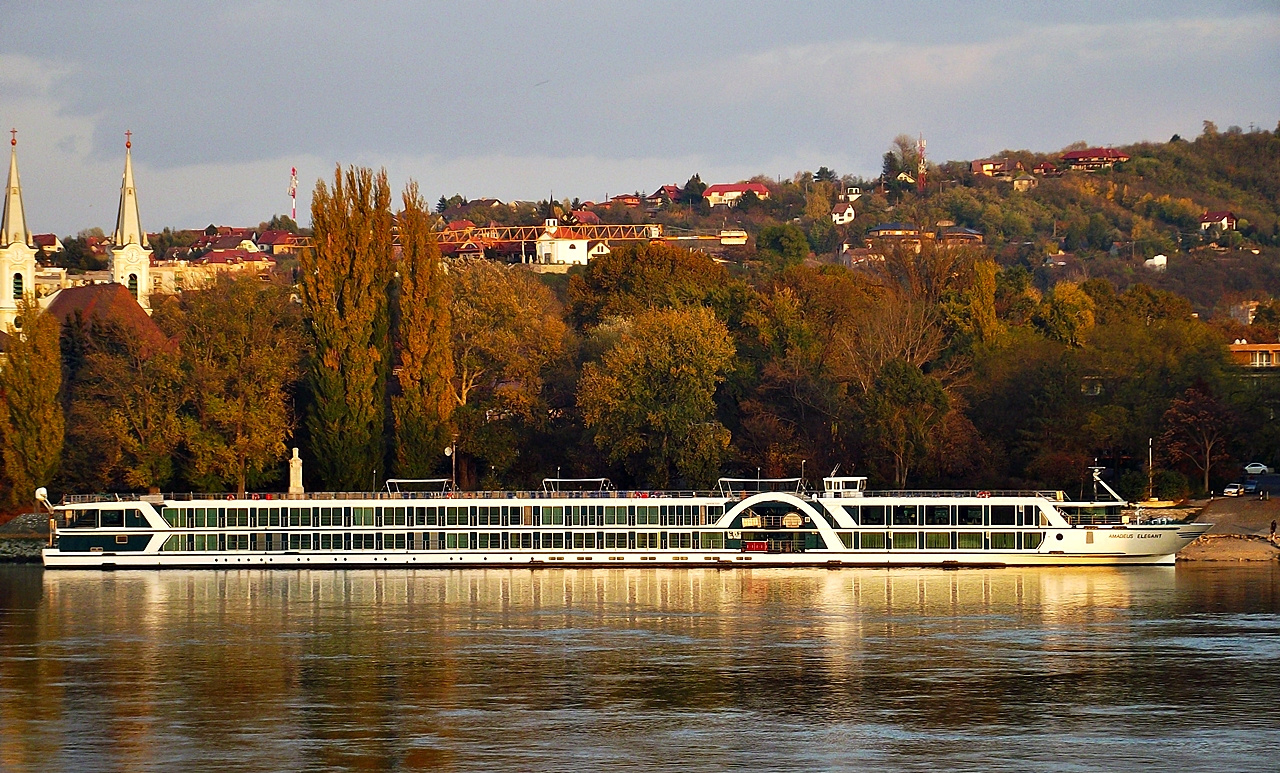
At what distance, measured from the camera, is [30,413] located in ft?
242

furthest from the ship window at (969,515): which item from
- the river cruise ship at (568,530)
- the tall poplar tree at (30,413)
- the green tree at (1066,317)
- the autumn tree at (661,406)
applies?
the tall poplar tree at (30,413)

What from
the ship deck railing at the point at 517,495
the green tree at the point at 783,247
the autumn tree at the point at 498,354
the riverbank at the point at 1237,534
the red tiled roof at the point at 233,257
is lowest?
the riverbank at the point at 1237,534

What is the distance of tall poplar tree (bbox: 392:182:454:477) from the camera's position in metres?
73.4

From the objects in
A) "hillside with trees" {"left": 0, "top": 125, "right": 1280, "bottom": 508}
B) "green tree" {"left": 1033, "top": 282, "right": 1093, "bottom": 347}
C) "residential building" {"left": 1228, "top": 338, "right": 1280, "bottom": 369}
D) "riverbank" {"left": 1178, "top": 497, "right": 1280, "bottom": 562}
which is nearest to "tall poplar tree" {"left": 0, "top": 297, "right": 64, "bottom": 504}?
"hillside with trees" {"left": 0, "top": 125, "right": 1280, "bottom": 508}

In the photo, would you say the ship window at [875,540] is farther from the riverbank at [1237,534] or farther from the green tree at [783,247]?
→ the green tree at [783,247]

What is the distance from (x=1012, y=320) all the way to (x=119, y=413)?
4588 centimetres

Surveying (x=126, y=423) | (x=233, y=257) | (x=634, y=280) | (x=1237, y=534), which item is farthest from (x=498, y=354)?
(x=233, y=257)

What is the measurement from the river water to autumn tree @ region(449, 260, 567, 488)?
57.1 ft

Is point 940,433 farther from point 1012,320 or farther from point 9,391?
point 9,391

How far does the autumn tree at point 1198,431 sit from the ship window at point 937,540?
13322 millimetres

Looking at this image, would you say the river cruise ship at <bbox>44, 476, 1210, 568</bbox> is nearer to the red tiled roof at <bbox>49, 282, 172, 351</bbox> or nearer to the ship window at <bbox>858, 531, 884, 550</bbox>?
the ship window at <bbox>858, 531, 884, 550</bbox>

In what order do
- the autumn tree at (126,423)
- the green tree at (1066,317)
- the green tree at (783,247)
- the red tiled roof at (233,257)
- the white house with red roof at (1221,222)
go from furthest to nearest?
the white house with red roof at (1221,222) → the red tiled roof at (233,257) → the green tree at (783,247) → the green tree at (1066,317) → the autumn tree at (126,423)

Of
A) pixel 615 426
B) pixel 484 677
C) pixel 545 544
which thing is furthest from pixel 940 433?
pixel 484 677

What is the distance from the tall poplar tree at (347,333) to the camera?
72.9 meters
